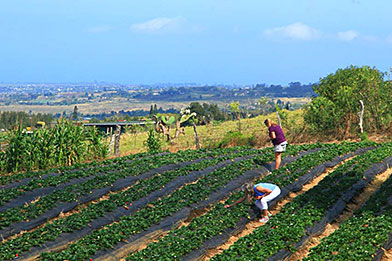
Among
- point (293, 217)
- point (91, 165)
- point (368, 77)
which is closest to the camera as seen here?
point (293, 217)

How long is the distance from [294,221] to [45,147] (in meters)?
9.35

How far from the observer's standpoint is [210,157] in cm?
1666

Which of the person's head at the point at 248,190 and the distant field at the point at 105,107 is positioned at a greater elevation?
the person's head at the point at 248,190

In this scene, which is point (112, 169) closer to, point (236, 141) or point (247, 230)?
point (247, 230)

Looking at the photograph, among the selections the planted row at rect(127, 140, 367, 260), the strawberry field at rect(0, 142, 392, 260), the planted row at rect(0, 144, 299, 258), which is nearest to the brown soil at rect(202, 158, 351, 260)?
the strawberry field at rect(0, 142, 392, 260)

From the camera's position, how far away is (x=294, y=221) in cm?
928

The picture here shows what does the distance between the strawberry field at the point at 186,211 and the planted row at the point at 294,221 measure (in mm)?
23

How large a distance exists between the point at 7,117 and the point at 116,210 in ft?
211

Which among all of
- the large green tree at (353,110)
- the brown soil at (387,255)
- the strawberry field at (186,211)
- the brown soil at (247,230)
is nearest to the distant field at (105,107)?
the large green tree at (353,110)

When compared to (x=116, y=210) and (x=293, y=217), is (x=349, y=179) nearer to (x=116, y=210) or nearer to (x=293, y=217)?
(x=293, y=217)

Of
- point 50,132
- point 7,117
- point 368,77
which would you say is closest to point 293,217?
point 50,132

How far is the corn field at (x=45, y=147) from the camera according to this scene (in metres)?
14.8

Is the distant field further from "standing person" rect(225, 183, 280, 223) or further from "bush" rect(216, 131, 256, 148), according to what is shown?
"standing person" rect(225, 183, 280, 223)

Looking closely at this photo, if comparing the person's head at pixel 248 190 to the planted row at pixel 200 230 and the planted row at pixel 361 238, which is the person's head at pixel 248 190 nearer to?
the planted row at pixel 200 230
